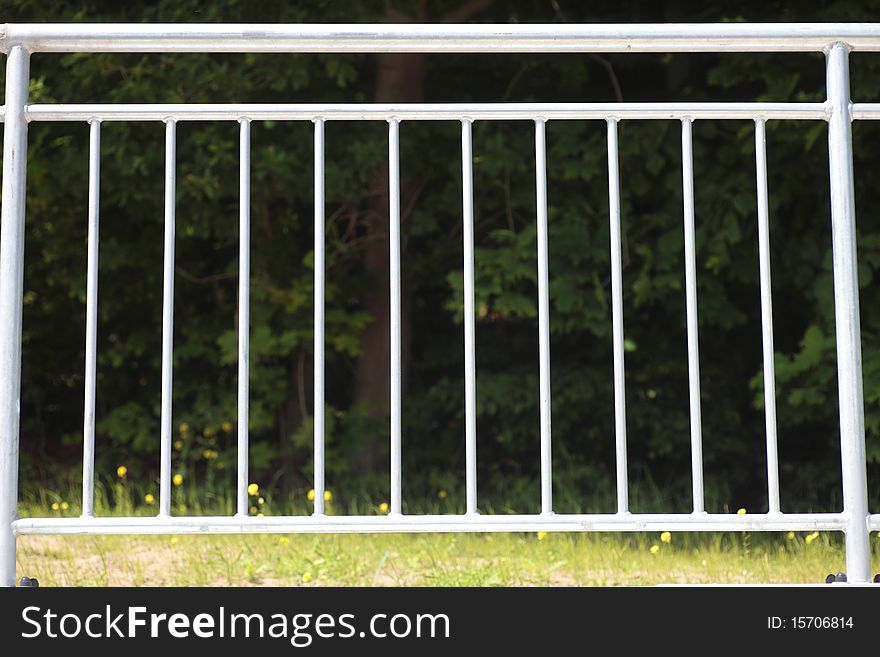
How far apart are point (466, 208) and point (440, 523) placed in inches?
27.8

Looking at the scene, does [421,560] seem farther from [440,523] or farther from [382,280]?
[382,280]

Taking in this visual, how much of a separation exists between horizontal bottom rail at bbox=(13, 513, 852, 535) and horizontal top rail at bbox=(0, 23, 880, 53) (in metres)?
1.04

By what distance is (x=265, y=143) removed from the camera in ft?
16.7

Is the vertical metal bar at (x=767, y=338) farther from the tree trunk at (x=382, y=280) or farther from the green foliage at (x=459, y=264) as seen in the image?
the tree trunk at (x=382, y=280)

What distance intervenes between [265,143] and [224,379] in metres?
1.66

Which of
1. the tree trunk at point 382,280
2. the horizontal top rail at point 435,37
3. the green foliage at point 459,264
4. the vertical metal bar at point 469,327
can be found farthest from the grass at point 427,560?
the horizontal top rail at point 435,37

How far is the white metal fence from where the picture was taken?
191 centimetres

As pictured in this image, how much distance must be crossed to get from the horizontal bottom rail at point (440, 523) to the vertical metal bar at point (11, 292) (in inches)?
2.7

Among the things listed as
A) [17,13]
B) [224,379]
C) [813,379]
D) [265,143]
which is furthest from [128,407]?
[813,379]

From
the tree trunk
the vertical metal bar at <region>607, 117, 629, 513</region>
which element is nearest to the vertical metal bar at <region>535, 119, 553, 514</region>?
the vertical metal bar at <region>607, 117, 629, 513</region>

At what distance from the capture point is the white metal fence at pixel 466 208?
1913 mm

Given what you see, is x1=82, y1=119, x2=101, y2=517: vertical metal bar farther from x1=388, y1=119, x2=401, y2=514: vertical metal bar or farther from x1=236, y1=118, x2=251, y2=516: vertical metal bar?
x1=388, y1=119, x2=401, y2=514: vertical metal bar

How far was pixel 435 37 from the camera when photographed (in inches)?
78.8

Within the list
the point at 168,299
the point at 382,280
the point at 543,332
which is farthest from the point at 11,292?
the point at 382,280
